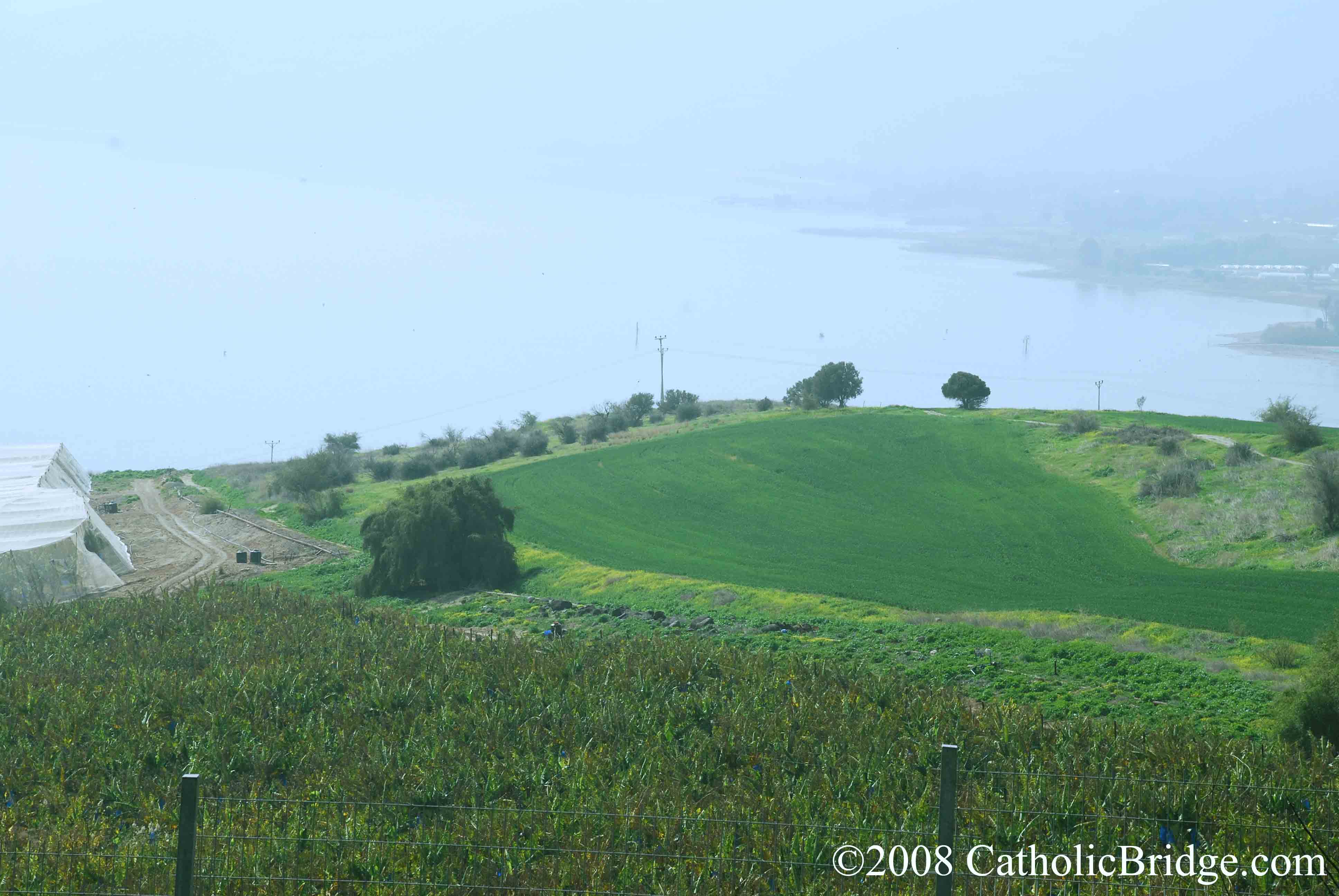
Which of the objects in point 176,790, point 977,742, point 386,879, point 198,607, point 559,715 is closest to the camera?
point 386,879

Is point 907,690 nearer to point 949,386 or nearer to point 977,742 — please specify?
point 977,742

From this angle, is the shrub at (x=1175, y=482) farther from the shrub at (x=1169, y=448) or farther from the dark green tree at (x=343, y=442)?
the dark green tree at (x=343, y=442)

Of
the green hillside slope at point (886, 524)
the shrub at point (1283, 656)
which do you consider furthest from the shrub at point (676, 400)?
the shrub at point (1283, 656)

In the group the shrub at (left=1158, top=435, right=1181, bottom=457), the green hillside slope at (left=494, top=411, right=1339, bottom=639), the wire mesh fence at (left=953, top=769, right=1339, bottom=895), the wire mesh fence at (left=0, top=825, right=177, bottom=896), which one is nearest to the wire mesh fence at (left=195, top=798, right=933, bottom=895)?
the wire mesh fence at (left=0, top=825, right=177, bottom=896)

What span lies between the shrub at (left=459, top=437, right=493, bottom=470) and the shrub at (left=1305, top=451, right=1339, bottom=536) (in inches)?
1808

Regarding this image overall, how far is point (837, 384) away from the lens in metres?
80.1

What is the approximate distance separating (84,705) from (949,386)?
69.6m

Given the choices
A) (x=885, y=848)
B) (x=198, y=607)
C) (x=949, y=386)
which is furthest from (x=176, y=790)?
(x=949, y=386)

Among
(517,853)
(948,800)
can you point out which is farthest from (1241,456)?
(948,800)

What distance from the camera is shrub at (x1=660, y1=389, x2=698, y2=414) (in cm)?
8788

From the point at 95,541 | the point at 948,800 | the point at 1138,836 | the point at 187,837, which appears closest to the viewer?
the point at 948,800

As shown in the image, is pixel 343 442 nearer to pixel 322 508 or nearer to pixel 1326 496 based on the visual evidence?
pixel 322 508

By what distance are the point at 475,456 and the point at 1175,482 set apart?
41.5 m

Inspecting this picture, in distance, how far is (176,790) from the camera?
1273cm
